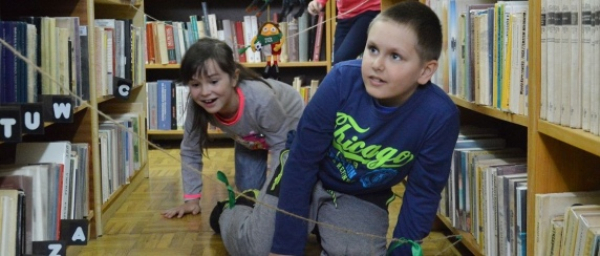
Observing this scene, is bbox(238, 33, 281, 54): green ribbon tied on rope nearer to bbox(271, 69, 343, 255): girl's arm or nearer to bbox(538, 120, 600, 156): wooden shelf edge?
bbox(271, 69, 343, 255): girl's arm

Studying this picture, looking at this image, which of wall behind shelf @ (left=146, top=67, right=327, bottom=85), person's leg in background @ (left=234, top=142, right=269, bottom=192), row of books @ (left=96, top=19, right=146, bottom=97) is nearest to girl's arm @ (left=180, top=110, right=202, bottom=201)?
person's leg in background @ (left=234, top=142, right=269, bottom=192)

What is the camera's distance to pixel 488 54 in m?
1.42

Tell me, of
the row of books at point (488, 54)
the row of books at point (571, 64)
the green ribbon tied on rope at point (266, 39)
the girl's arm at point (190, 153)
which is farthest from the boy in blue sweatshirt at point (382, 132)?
the green ribbon tied on rope at point (266, 39)

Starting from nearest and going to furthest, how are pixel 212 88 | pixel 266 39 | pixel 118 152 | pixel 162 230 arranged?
pixel 212 88 < pixel 162 230 < pixel 118 152 < pixel 266 39

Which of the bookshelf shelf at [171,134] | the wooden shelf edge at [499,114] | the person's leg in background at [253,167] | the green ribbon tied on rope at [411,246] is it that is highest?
the wooden shelf edge at [499,114]

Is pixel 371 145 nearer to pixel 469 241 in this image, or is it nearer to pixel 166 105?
pixel 469 241

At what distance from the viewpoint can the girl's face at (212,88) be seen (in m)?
1.85

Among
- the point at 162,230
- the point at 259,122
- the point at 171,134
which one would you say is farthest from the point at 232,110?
the point at 171,134

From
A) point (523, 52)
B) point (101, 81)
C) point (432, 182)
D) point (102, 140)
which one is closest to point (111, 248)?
point (102, 140)

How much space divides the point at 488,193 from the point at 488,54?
28cm

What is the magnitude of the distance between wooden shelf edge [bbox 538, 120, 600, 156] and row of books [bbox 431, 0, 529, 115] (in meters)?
0.12

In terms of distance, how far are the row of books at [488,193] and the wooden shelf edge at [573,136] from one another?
0.55 ft

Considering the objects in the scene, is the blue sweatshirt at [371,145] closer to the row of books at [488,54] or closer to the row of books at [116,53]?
the row of books at [488,54]

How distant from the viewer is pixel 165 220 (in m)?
2.08
